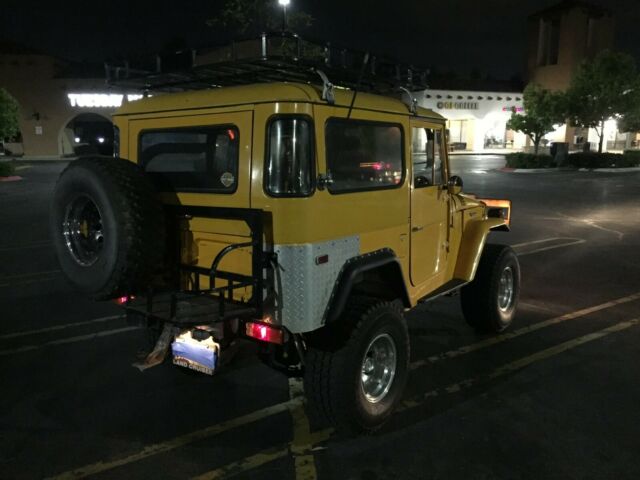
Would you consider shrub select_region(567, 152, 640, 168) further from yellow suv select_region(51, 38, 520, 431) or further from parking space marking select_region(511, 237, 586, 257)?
yellow suv select_region(51, 38, 520, 431)

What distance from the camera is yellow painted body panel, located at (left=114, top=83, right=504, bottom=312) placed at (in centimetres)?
329

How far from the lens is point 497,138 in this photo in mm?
56688

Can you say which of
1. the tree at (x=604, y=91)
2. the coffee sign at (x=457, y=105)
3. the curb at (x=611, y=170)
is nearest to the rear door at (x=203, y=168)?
the curb at (x=611, y=170)

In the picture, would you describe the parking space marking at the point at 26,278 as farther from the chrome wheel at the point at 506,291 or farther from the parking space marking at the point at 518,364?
the chrome wheel at the point at 506,291

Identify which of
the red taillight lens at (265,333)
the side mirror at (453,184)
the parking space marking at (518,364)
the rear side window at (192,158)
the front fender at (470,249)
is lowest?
the parking space marking at (518,364)

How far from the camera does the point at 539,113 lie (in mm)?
34812

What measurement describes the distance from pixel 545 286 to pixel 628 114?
3055 cm

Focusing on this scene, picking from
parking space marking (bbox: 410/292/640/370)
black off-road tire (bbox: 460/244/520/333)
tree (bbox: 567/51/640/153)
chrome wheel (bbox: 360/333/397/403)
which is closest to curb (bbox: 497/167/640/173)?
tree (bbox: 567/51/640/153)

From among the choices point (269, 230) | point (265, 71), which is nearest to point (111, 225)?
point (269, 230)

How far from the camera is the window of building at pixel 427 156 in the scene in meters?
4.37

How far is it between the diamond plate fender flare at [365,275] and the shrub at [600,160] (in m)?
32.3

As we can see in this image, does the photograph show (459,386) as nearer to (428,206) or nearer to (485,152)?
(428,206)

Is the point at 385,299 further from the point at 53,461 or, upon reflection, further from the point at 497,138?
the point at 497,138

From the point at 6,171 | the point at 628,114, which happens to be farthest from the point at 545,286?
the point at 628,114
